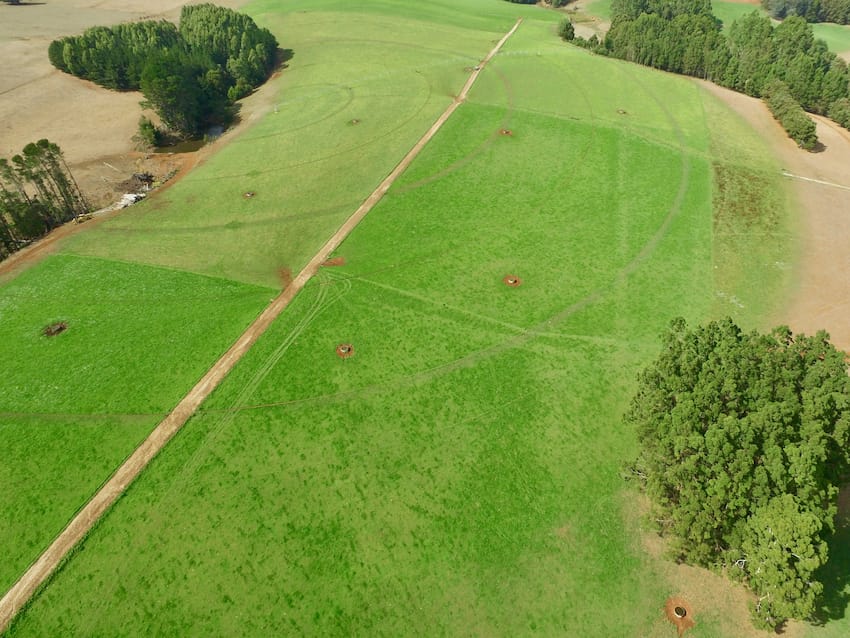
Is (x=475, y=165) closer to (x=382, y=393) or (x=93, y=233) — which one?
(x=382, y=393)

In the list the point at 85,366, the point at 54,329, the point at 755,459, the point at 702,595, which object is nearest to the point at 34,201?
the point at 54,329

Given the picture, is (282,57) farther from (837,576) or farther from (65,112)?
(837,576)

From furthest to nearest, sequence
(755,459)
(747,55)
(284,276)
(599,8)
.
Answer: (599,8) → (747,55) → (284,276) → (755,459)

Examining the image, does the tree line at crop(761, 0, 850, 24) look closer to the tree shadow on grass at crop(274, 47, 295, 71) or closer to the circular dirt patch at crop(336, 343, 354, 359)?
the tree shadow on grass at crop(274, 47, 295, 71)

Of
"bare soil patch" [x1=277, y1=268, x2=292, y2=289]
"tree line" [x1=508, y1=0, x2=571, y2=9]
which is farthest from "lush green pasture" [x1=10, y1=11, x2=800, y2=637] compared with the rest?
"tree line" [x1=508, y1=0, x2=571, y2=9]

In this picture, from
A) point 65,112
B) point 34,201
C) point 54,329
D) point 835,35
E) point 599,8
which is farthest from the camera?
point 599,8

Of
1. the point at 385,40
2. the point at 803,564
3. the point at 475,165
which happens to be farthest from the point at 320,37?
the point at 803,564
